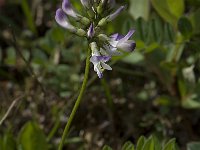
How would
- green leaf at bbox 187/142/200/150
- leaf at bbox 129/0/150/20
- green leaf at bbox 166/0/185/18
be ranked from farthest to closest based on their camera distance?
leaf at bbox 129/0/150/20
green leaf at bbox 166/0/185/18
green leaf at bbox 187/142/200/150

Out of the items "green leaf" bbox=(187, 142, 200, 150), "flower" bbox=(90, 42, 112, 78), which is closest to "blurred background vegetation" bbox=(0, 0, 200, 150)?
"green leaf" bbox=(187, 142, 200, 150)

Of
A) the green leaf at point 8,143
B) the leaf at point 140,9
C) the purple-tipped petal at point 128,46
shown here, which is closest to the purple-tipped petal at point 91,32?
the purple-tipped petal at point 128,46

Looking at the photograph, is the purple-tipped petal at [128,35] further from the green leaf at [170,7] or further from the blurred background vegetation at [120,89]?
the green leaf at [170,7]

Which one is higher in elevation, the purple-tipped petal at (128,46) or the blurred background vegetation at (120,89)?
the purple-tipped petal at (128,46)

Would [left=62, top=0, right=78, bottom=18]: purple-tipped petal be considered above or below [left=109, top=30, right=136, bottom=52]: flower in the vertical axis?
above

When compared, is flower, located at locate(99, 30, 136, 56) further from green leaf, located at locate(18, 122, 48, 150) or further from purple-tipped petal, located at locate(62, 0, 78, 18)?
green leaf, located at locate(18, 122, 48, 150)

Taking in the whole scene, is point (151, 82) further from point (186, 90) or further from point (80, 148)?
point (80, 148)
